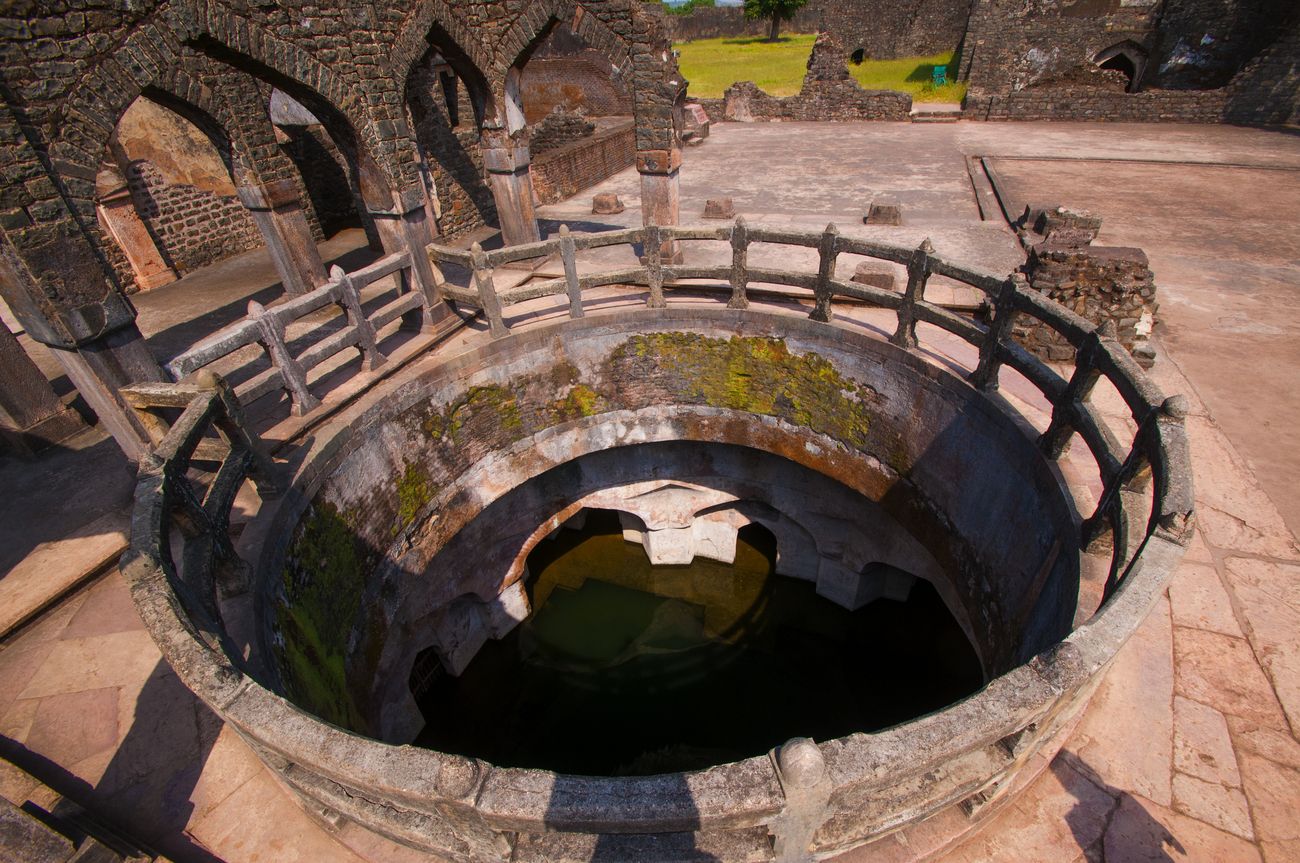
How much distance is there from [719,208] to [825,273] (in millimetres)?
6374

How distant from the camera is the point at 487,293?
7.66 meters

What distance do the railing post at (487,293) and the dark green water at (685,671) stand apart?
5.41 m

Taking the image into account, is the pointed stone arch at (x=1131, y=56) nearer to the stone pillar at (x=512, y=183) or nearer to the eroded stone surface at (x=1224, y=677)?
the stone pillar at (x=512, y=183)

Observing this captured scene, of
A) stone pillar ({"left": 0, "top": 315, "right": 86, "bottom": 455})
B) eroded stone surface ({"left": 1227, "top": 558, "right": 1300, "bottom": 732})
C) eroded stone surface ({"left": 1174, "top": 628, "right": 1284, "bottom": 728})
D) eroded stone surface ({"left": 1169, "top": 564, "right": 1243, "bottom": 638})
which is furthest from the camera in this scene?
stone pillar ({"left": 0, "top": 315, "right": 86, "bottom": 455})

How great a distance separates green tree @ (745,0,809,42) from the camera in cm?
4806

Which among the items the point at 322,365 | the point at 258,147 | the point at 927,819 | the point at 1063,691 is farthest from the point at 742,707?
the point at 258,147

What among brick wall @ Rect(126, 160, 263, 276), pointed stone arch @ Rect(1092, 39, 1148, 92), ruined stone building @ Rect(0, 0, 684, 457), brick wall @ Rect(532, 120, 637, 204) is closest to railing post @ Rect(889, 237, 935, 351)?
ruined stone building @ Rect(0, 0, 684, 457)

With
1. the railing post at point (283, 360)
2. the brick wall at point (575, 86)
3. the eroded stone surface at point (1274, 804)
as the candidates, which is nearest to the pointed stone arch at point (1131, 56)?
the brick wall at point (575, 86)

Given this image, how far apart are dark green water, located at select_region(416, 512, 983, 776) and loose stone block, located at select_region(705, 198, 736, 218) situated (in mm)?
7041

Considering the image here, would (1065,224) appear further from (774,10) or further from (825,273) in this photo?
(774,10)

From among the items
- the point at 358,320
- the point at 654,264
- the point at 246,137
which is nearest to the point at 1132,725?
the point at 654,264

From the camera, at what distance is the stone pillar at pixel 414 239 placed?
26.8ft

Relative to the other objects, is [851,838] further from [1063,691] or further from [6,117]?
[6,117]

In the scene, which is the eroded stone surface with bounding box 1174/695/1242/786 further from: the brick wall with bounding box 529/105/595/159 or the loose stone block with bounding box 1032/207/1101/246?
the brick wall with bounding box 529/105/595/159
